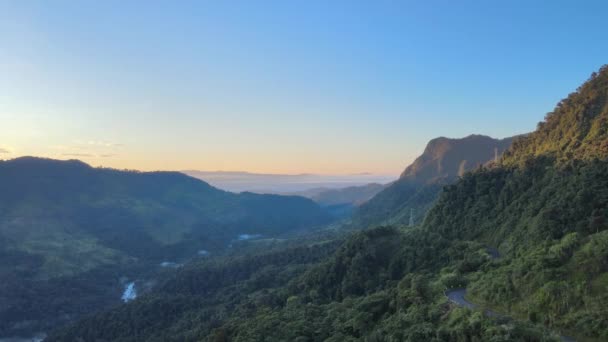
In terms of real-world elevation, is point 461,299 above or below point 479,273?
below

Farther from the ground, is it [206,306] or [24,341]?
[206,306]

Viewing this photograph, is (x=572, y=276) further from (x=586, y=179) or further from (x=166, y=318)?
(x=166, y=318)

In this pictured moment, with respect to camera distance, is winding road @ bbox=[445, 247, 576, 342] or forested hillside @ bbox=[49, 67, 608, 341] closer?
forested hillside @ bbox=[49, 67, 608, 341]

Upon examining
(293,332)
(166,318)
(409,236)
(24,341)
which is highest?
(409,236)

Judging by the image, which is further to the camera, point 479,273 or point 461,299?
point 479,273

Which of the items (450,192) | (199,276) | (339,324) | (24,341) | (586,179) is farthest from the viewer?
(199,276)

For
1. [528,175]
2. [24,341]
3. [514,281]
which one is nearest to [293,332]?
[514,281]

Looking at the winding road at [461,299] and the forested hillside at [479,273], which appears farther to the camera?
the winding road at [461,299]

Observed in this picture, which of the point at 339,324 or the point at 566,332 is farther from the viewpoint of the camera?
the point at 339,324
